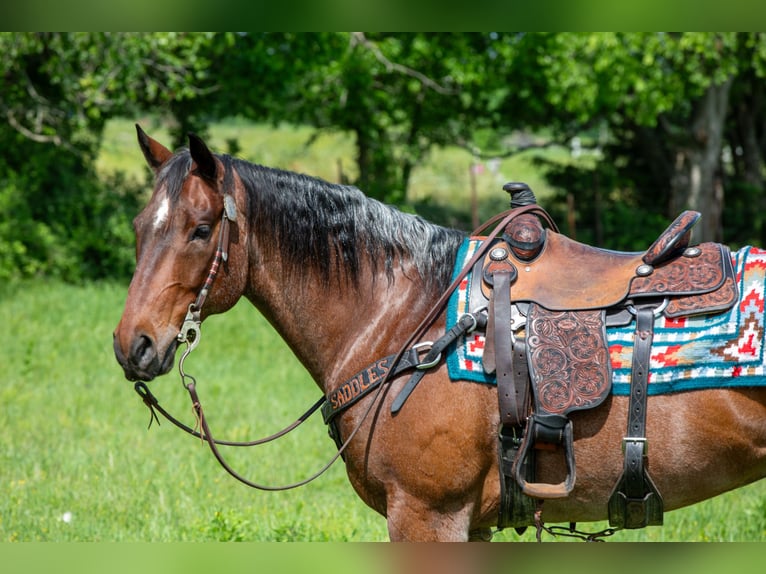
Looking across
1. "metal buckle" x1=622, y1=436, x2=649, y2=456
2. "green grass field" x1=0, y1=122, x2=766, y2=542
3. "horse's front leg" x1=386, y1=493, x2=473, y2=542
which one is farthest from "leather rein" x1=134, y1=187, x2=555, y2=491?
"green grass field" x1=0, y1=122, x2=766, y2=542

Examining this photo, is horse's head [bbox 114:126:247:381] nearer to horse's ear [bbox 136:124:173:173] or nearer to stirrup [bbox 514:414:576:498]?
horse's ear [bbox 136:124:173:173]

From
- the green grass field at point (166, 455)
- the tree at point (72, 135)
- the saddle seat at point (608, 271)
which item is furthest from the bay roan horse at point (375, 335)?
the tree at point (72, 135)

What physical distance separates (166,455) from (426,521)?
143 inches

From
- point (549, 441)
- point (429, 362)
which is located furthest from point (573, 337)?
point (429, 362)

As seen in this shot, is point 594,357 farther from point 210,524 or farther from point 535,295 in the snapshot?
point 210,524

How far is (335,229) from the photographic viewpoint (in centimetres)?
272

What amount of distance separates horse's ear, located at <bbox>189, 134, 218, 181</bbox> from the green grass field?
2004 mm

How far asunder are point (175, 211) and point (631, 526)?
5.98 ft

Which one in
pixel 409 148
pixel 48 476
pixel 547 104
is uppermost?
pixel 547 104

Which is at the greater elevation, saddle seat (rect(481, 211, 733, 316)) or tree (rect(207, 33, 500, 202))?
tree (rect(207, 33, 500, 202))

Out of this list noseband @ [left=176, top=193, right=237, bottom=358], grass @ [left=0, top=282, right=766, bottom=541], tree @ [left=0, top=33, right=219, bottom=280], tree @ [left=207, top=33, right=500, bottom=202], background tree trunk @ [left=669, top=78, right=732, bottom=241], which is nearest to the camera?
noseband @ [left=176, top=193, right=237, bottom=358]

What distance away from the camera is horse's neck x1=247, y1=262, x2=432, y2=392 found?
2.70 m

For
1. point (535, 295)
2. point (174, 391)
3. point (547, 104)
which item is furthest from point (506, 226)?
point (547, 104)

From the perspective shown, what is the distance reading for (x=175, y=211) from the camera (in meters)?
2.47
